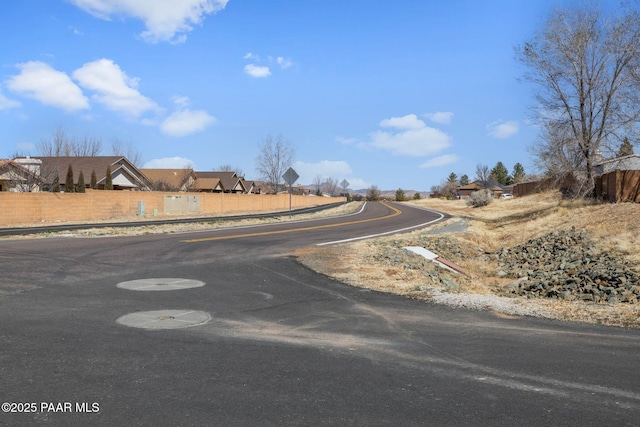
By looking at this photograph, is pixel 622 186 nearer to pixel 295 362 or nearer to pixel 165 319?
pixel 165 319

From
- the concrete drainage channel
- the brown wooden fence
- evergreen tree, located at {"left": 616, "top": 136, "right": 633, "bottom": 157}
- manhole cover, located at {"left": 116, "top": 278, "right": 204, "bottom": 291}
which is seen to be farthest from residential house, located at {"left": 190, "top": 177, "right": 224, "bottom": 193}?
the concrete drainage channel

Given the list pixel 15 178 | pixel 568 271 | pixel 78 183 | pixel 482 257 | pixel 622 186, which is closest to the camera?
pixel 568 271

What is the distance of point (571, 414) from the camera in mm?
4266

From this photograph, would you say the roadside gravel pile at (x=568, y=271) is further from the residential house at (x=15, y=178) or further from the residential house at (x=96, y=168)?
the residential house at (x=96, y=168)

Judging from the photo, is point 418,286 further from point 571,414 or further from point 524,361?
point 571,414

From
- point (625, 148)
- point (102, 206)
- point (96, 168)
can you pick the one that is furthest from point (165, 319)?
point (96, 168)

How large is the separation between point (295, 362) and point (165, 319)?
2732 millimetres

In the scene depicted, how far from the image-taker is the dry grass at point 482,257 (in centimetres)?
883

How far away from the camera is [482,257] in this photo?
20781 millimetres

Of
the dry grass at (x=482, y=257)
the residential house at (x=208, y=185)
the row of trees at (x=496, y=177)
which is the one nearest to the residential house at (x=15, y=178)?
the dry grass at (x=482, y=257)

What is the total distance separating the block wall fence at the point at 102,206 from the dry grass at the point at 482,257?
23059 mm

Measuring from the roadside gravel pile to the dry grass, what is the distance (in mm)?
567

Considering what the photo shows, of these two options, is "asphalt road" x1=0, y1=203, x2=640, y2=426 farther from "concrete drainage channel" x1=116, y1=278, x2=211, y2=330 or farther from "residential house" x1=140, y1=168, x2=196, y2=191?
"residential house" x1=140, y1=168, x2=196, y2=191

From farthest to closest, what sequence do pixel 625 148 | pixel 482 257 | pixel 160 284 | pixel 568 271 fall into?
pixel 625 148 → pixel 482 257 → pixel 568 271 → pixel 160 284
